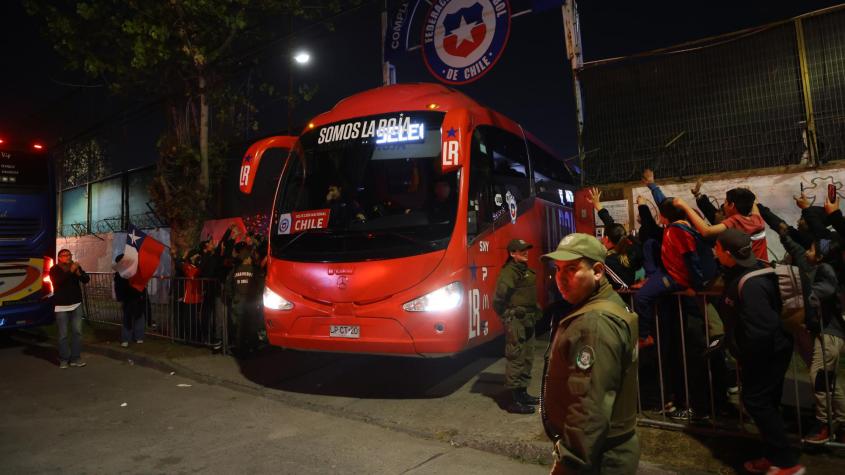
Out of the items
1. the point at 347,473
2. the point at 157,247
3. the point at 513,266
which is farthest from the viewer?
the point at 157,247

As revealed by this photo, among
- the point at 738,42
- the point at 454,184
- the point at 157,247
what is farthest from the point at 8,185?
the point at 738,42

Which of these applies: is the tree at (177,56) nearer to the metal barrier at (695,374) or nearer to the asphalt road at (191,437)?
the asphalt road at (191,437)

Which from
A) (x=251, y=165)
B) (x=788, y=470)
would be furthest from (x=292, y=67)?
(x=788, y=470)

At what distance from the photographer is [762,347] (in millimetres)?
3488

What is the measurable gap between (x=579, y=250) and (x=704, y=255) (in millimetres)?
3244

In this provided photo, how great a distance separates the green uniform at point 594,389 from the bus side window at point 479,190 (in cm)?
368

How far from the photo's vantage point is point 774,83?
27.3 feet

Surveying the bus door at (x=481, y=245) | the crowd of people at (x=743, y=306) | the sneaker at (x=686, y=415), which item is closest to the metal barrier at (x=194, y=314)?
the bus door at (x=481, y=245)

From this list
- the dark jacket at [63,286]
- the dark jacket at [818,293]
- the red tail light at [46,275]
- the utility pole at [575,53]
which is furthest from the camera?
the red tail light at [46,275]

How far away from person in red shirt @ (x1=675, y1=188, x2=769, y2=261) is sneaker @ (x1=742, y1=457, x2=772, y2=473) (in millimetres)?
1711

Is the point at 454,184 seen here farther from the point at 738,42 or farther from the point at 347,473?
the point at 738,42

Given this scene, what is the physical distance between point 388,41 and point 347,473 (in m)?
10.1

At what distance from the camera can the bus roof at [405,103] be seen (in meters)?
6.45

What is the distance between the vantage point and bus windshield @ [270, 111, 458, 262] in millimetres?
5859
